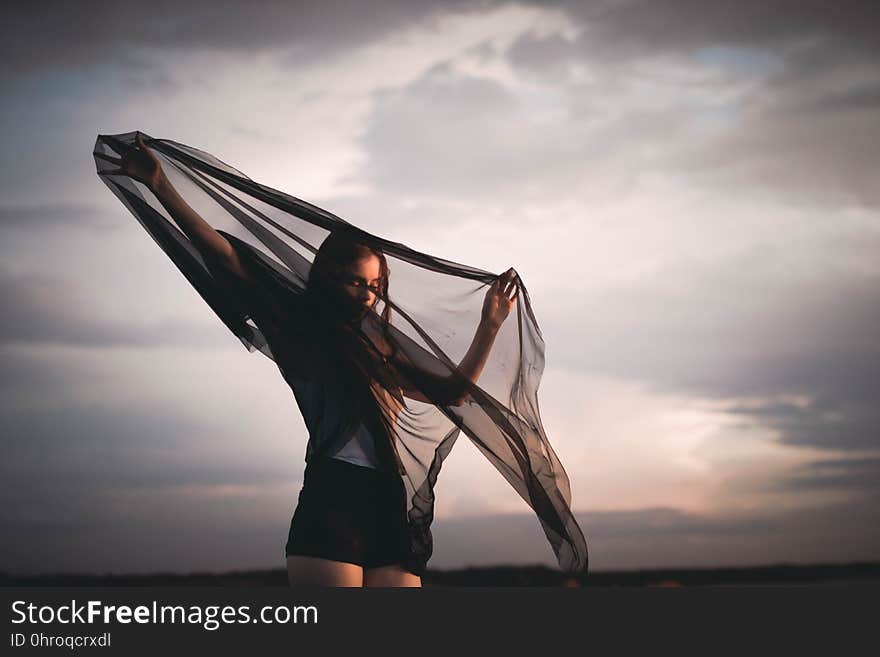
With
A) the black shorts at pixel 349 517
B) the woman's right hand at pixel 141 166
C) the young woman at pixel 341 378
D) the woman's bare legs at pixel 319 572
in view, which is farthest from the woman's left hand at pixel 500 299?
the woman's right hand at pixel 141 166

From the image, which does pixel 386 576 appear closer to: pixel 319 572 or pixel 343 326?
pixel 319 572

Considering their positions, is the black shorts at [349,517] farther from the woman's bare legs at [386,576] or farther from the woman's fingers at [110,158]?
the woman's fingers at [110,158]

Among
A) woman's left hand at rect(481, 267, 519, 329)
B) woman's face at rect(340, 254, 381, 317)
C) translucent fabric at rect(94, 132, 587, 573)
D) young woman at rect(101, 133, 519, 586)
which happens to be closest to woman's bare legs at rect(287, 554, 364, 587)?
young woman at rect(101, 133, 519, 586)

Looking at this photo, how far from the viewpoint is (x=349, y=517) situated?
2963mm

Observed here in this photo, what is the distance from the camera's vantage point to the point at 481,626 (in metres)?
3.27

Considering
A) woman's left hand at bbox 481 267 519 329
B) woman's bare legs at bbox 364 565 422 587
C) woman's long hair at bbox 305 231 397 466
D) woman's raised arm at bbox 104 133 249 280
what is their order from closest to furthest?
woman's bare legs at bbox 364 565 422 587
woman's long hair at bbox 305 231 397 466
woman's raised arm at bbox 104 133 249 280
woman's left hand at bbox 481 267 519 329

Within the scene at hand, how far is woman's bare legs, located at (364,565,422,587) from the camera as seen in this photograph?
3.04 meters

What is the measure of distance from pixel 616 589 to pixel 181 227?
7.64ft

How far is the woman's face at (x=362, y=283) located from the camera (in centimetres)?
348

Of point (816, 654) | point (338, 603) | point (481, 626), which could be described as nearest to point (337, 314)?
point (338, 603)

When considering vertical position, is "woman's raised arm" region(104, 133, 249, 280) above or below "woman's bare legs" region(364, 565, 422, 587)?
above

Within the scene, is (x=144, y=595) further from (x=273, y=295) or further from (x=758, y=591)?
(x=758, y=591)

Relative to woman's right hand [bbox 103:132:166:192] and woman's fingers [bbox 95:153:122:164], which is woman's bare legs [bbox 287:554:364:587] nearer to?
woman's right hand [bbox 103:132:166:192]

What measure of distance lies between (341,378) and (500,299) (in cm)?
92
